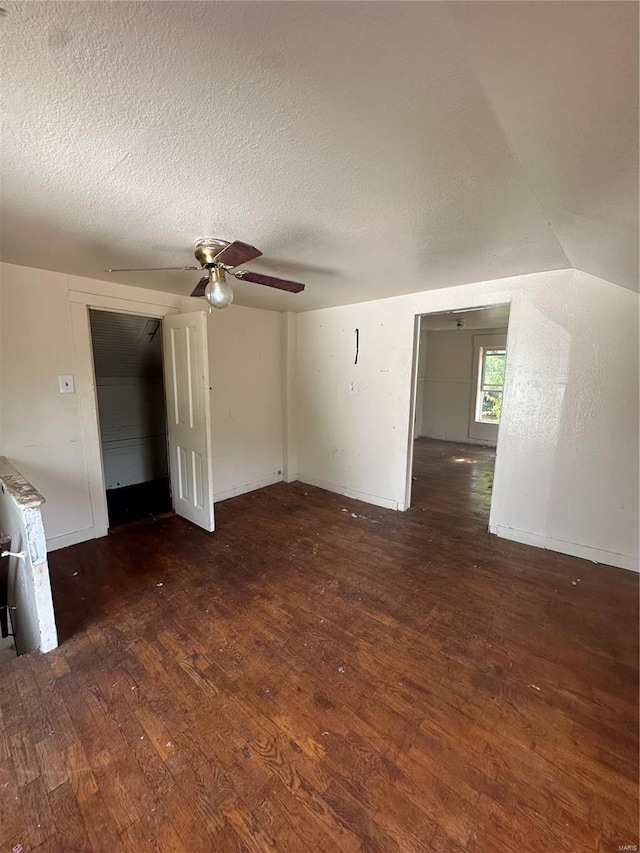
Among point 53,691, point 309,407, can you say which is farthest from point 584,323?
point 53,691

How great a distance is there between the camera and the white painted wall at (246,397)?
3.60 metres

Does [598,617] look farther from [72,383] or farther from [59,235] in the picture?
[72,383]

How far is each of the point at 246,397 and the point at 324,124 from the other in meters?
3.01

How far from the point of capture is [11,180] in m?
1.32

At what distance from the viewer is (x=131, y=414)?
4484mm

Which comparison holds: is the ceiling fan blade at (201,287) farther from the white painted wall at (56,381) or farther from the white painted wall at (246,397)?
the white painted wall at (246,397)

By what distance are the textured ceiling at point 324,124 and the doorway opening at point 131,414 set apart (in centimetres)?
186

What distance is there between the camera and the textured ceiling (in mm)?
720

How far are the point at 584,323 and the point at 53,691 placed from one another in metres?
3.66

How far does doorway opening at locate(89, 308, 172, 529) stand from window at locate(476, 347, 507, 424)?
556 cm

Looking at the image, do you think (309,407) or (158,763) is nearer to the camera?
(158,763)

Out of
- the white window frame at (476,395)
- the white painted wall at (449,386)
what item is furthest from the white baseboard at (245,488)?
the white window frame at (476,395)

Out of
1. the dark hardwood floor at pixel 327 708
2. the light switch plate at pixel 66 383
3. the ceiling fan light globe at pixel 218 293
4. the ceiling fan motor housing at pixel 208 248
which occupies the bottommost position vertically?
the dark hardwood floor at pixel 327 708

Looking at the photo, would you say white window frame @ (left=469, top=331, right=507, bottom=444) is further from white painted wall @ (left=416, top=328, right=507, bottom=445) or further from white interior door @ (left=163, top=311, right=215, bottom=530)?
white interior door @ (left=163, top=311, right=215, bottom=530)
